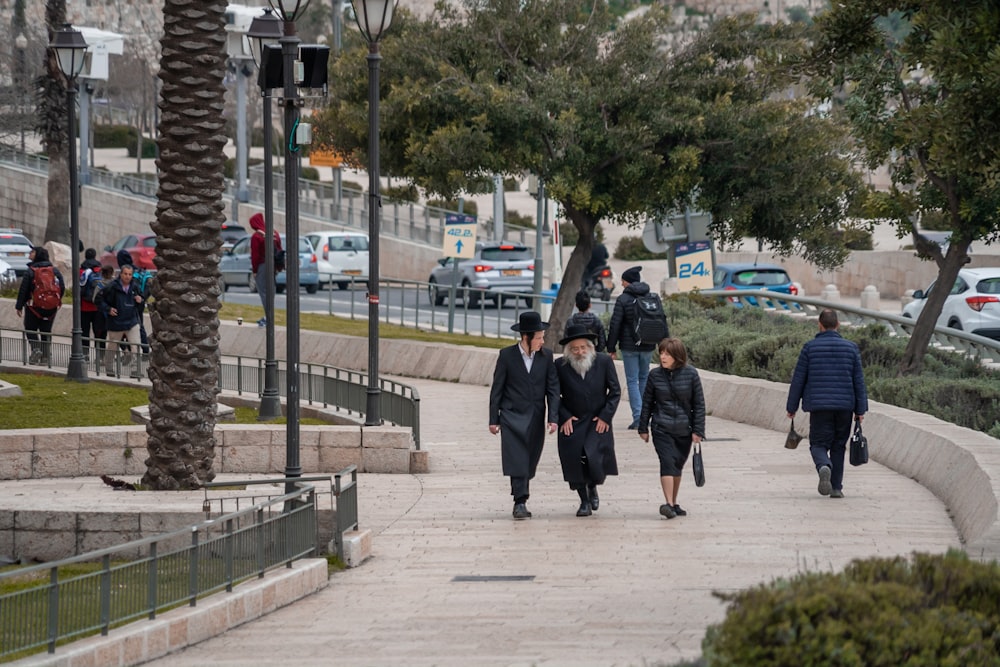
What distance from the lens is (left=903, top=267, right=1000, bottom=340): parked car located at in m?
28.1

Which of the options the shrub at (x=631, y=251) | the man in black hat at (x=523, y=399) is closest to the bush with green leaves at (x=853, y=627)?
the man in black hat at (x=523, y=399)

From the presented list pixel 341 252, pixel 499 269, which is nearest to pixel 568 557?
pixel 499 269

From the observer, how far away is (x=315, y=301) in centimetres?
3356

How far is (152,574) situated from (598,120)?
15.4 meters

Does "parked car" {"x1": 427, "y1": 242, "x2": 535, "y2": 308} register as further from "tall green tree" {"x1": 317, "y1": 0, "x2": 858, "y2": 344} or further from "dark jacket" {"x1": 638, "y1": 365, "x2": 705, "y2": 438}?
"dark jacket" {"x1": 638, "y1": 365, "x2": 705, "y2": 438}

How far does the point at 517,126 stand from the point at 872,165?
5.17m

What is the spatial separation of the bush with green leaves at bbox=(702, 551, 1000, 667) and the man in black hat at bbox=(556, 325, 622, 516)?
22.3 ft

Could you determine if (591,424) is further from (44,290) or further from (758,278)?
(758,278)

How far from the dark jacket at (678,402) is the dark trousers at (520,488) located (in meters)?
1.01

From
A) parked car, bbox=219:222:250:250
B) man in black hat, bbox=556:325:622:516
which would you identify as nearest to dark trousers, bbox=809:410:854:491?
man in black hat, bbox=556:325:622:516

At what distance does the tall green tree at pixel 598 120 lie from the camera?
22.9m

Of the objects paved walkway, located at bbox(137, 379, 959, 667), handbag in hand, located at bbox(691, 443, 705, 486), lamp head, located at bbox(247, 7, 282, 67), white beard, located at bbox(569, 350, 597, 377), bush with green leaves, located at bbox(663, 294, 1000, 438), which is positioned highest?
lamp head, located at bbox(247, 7, 282, 67)

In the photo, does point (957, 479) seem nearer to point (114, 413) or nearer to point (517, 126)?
point (114, 413)

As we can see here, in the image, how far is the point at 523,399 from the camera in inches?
515
